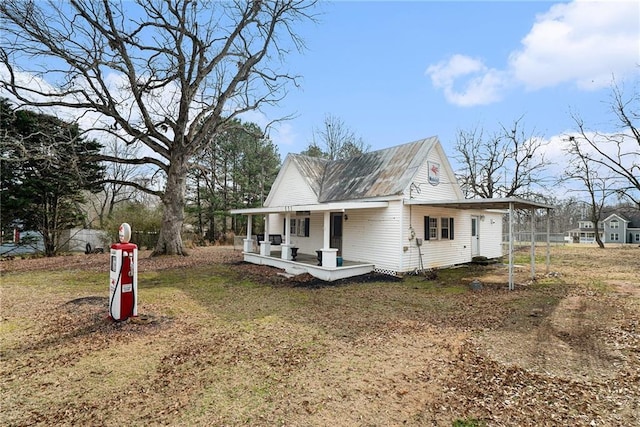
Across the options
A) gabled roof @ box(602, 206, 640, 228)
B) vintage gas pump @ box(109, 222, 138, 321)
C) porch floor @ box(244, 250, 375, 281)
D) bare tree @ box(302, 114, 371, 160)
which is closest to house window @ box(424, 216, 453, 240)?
porch floor @ box(244, 250, 375, 281)

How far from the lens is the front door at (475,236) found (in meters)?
15.5

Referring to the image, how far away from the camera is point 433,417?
10.2ft

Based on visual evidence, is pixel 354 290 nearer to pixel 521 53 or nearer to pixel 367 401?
pixel 367 401

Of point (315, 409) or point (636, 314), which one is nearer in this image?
point (315, 409)

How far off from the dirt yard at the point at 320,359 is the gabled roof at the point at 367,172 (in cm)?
509

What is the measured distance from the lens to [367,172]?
47.1 ft

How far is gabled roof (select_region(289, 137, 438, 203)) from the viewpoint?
12.4m

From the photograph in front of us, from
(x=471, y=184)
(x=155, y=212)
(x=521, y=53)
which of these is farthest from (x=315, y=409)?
(x=471, y=184)

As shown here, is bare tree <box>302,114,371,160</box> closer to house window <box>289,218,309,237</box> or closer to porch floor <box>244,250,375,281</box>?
house window <box>289,218,309,237</box>

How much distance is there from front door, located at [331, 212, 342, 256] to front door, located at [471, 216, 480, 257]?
260 inches

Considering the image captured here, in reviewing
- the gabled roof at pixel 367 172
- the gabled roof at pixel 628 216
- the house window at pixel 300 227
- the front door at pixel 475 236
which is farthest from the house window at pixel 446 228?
the gabled roof at pixel 628 216

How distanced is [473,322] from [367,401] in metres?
3.81

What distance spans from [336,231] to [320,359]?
9880 millimetres

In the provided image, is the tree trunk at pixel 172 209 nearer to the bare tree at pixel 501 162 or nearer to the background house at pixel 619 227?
the bare tree at pixel 501 162
